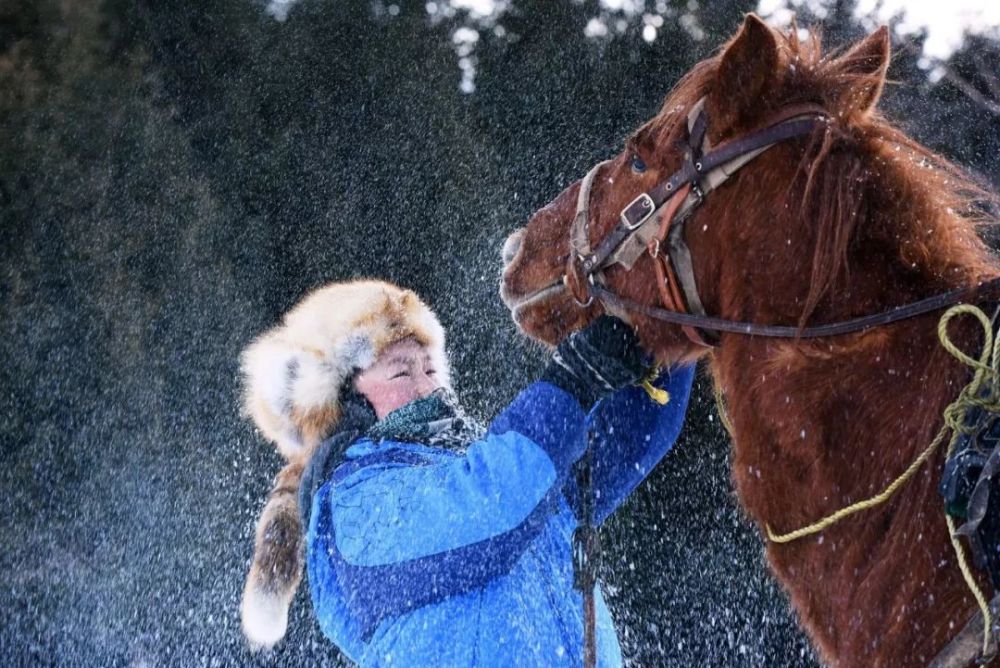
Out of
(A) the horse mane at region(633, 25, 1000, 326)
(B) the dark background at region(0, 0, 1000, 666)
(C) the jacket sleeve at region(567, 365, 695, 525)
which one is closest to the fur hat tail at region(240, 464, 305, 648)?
(C) the jacket sleeve at region(567, 365, 695, 525)

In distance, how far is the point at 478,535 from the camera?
170cm

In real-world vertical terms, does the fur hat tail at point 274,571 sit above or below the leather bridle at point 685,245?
below

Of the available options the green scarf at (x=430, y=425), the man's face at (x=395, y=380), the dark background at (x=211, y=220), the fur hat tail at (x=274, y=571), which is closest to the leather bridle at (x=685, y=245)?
the green scarf at (x=430, y=425)

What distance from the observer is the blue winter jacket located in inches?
65.7

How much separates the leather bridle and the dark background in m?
2.64

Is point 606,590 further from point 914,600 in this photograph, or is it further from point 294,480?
point 914,600

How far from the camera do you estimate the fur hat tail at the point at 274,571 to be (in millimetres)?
2152

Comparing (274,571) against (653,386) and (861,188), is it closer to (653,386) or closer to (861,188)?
→ (653,386)

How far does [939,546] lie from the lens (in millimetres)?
1126

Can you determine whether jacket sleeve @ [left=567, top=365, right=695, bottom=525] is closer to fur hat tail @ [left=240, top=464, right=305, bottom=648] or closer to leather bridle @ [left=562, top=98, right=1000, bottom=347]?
leather bridle @ [left=562, top=98, right=1000, bottom=347]

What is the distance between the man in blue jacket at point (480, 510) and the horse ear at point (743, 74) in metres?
0.42

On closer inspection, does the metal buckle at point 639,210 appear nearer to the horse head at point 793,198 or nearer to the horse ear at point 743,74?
the horse head at point 793,198

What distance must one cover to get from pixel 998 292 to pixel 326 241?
435 cm

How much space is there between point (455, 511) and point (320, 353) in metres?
0.79
